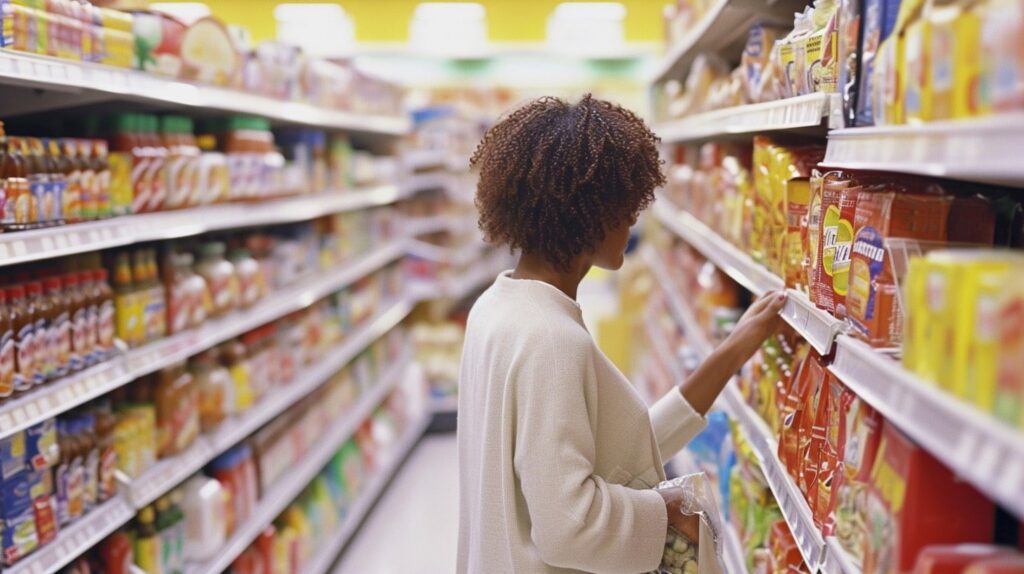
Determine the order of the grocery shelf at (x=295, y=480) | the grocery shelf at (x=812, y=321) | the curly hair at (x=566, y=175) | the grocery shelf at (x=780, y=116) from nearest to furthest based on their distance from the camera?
the grocery shelf at (x=812, y=321) → the grocery shelf at (x=780, y=116) → the curly hair at (x=566, y=175) → the grocery shelf at (x=295, y=480)

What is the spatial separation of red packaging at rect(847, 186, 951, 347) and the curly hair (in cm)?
45

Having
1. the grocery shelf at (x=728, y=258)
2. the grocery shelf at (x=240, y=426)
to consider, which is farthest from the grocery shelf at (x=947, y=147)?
the grocery shelf at (x=240, y=426)

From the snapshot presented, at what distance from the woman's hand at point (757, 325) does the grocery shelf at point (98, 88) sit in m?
1.47

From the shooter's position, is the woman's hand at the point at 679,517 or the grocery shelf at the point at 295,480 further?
the grocery shelf at the point at 295,480

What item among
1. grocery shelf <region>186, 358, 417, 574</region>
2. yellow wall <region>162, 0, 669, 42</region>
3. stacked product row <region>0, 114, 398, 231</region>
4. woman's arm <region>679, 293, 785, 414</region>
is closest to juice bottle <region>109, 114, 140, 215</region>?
stacked product row <region>0, 114, 398, 231</region>

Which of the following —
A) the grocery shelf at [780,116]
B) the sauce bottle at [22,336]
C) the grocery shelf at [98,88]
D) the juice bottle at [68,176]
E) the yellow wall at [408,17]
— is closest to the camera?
the grocery shelf at [780,116]

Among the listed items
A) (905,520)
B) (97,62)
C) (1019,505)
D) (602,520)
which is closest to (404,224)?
(97,62)

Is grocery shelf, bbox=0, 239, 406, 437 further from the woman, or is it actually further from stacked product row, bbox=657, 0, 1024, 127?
stacked product row, bbox=657, 0, 1024, 127

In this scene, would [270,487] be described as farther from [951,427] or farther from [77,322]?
[951,427]

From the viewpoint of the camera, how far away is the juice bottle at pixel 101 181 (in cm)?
236

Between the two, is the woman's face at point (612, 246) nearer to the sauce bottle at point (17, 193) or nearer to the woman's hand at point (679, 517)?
the woman's hand at point (679, 517)

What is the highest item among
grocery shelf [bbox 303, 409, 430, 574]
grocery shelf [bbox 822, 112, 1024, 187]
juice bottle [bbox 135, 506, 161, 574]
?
grocery shelf [bbox 822, 112, 1024, 187]

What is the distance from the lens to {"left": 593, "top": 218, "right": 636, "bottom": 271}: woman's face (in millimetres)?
1729

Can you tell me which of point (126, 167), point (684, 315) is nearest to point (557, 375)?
point (126, 167)
